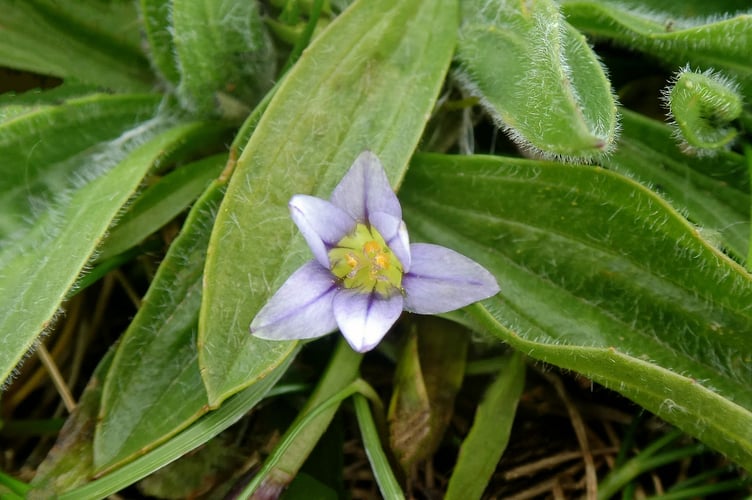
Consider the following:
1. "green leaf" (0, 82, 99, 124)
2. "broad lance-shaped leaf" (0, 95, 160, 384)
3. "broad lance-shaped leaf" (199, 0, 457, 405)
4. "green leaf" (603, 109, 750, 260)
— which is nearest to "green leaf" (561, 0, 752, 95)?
"green leaf" (603, 109, 750, 260)

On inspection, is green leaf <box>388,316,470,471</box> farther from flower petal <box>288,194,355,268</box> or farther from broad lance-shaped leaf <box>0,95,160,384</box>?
broad lance-shaped leaf <box>0,95,160,384</box>

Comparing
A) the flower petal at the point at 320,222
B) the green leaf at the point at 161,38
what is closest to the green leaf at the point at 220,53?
the green leaf at the point at 161,38

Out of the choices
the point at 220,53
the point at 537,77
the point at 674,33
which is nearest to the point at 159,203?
the point at 220,53

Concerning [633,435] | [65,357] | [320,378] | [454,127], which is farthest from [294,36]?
[633,435]

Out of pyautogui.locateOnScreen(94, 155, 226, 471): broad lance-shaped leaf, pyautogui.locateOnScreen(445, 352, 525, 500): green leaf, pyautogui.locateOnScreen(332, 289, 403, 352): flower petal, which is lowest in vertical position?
pyautogui.locateOnScreen(445, 352, 525, 500): green leaf

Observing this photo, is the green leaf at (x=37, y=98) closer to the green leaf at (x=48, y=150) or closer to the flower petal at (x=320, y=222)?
the green leaf at (x=48, y=150)

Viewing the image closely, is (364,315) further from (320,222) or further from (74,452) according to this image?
(74,452)

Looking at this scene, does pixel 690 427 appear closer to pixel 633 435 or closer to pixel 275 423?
pixel 633 435
